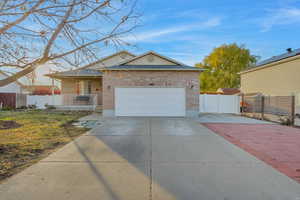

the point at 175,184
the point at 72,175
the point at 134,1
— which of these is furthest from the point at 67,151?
the point at 134,1

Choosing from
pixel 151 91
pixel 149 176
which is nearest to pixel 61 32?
pixel 149 176

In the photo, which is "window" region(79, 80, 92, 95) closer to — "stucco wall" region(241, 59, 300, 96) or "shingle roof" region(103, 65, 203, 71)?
"shingle roof" region(103, 65, 203, 71)

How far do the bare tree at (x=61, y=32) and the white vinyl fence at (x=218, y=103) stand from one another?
12071 millimetres

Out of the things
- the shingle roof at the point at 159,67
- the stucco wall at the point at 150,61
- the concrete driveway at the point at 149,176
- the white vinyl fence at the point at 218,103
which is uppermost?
the stucco wall at the point at 150,61

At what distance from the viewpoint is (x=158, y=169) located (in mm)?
3422

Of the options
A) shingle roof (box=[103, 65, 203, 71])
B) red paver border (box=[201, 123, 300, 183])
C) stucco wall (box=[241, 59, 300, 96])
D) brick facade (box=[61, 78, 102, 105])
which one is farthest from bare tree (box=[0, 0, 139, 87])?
stucco wall (box=[241, 59, 300, 96])

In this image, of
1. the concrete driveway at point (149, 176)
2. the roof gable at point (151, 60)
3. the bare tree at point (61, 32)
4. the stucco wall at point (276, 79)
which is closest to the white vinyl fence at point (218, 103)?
the stucco wall at point (276, 79)

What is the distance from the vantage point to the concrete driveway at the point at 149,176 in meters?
2.56

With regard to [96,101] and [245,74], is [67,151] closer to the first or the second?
[96,101]

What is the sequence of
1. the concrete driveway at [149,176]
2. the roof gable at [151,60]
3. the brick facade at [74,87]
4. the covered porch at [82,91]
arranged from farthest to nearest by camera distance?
the brick facade at [74,87] → the covered porch at [82,91] → the roof gable at [151,60] → the concrete driveway at [149,176]

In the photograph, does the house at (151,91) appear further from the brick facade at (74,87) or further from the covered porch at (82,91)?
the brick facade at (74,87)

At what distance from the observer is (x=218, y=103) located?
15039mm

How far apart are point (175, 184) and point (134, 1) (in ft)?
13.7

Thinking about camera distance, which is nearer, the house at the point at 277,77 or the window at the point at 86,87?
the house at the point at 277,77
